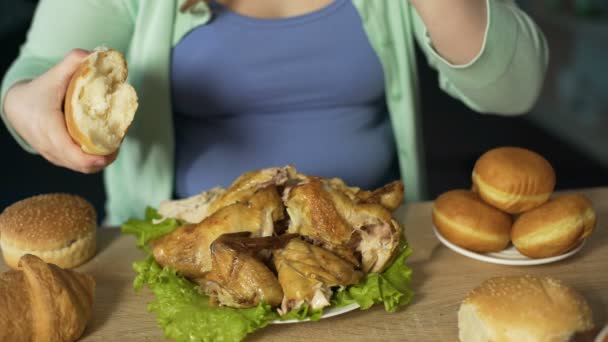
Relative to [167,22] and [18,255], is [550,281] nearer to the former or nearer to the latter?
[18,255]

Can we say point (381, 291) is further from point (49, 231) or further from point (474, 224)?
point (49, 231)

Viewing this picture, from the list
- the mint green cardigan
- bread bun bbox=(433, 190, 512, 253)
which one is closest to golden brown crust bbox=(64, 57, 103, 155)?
the mint green cardigan

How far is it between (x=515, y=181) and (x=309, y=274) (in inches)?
13.9

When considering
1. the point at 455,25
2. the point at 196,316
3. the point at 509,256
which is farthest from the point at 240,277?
the point at 455,25

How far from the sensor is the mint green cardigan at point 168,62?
1160 millimetres

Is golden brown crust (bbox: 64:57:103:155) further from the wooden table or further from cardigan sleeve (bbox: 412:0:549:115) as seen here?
cardigan sleeve (bbox: 412:0:549:115)

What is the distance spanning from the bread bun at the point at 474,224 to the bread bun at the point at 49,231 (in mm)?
543

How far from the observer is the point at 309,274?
81cm

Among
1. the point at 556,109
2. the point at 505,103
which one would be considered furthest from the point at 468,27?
the point at 556,109

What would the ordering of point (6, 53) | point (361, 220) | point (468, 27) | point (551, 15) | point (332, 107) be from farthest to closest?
point (551, 15) → point (6, 53) → point (332, 107) → point (468, 27) → point (361, 220)

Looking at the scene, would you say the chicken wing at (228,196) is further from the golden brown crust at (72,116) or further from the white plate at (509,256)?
the white plate at (509,256)

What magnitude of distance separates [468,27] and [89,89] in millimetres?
587

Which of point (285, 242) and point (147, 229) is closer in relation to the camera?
point (285, 242)

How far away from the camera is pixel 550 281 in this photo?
813 mm
